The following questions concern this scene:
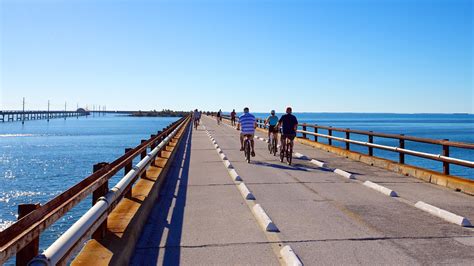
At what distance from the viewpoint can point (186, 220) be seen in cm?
762

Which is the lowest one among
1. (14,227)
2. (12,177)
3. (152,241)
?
(12,177)

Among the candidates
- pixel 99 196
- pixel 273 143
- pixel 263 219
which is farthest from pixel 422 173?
pixel 99 196

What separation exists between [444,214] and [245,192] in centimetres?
404

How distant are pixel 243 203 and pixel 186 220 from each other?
5.77 feet

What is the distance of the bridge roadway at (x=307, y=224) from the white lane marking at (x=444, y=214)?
6.1 inches

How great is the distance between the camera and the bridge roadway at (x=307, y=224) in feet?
18.6

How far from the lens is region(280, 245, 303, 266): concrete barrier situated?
5264 mm

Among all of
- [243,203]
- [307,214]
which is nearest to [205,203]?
[243,203]

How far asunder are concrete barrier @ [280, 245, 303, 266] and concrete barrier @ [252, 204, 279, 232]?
3.45ft

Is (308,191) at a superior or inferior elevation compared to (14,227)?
inferior

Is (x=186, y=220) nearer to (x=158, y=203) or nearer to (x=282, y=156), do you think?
(x=158, y=203)

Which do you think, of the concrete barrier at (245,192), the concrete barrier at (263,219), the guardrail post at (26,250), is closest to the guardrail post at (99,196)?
the guardrail post at (26,250)

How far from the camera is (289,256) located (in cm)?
549

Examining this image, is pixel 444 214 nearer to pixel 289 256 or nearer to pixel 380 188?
pixel 380 188
